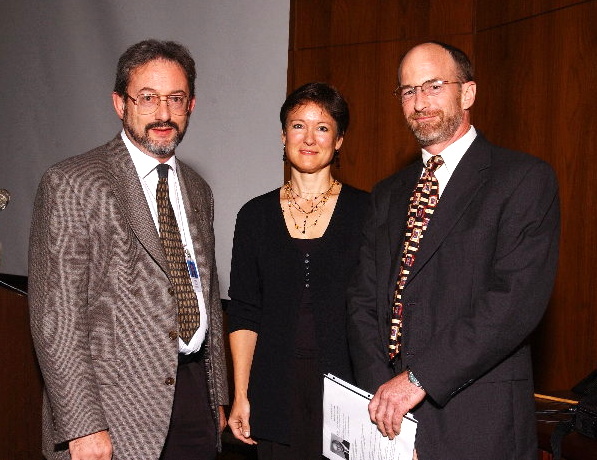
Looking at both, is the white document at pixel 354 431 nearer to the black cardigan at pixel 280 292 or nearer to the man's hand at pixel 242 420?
the black cardigan at pixel 280 292

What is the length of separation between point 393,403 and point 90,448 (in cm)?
A: 82

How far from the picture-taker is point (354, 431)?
79.0 inches

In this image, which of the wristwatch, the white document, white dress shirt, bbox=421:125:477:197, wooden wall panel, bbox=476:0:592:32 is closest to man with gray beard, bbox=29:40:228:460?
the white document

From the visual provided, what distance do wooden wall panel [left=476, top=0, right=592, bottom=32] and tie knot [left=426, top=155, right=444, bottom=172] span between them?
153 centimetres

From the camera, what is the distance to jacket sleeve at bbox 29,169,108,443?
1988 mm

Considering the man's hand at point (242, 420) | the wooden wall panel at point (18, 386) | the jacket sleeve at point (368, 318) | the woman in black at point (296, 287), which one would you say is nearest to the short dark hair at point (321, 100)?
the woman in black at point (296, 287)

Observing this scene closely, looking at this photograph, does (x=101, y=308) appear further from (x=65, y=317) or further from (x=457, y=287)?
(x=457, y=287)

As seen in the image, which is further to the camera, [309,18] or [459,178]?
[309,18]

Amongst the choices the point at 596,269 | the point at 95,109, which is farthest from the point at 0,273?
the point at 596,269

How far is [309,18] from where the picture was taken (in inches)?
166

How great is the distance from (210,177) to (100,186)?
2.40 m

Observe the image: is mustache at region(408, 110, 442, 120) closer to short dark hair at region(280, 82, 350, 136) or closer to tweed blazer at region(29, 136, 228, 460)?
short dark hair at region(280, 82, 350, 136)

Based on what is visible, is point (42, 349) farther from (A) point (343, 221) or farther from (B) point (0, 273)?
(B) point (0, 273)

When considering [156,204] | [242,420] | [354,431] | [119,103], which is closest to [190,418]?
[242,420]
